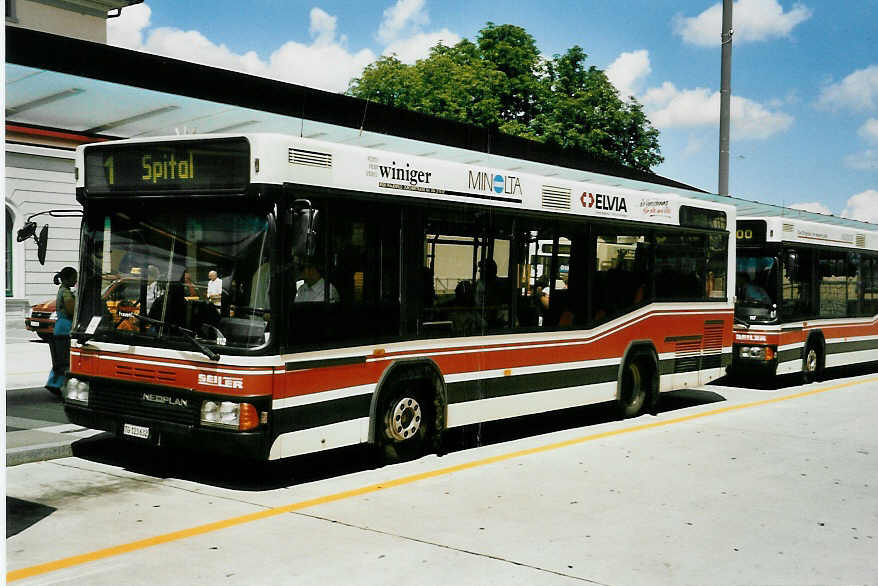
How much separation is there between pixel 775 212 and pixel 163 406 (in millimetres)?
22735

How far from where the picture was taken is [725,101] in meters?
22.2

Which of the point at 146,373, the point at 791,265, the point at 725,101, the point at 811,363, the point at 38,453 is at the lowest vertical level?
the point at 38,453

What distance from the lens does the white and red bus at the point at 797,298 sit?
54.4 ft

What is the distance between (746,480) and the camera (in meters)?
8.73

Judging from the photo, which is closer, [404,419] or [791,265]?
[404,419]

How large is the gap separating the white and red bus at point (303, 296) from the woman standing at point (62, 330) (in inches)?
157

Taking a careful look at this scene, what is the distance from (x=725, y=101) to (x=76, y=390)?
711 inches

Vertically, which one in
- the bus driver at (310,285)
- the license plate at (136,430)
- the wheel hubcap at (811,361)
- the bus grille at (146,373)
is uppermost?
the bus driver at (310,285)

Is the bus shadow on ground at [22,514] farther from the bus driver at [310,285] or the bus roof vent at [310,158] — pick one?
the bus roof vent at [310,158]

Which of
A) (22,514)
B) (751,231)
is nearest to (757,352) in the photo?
(751,231)

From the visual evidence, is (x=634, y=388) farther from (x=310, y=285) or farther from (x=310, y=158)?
(x=310, y=158)

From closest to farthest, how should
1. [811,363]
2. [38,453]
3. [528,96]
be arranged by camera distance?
[38,453] < [811,363] < [528,96]

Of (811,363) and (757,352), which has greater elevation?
(757,352)

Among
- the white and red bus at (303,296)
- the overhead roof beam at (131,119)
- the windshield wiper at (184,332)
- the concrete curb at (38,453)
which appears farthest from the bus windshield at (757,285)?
the concrete curb at (38,453)
